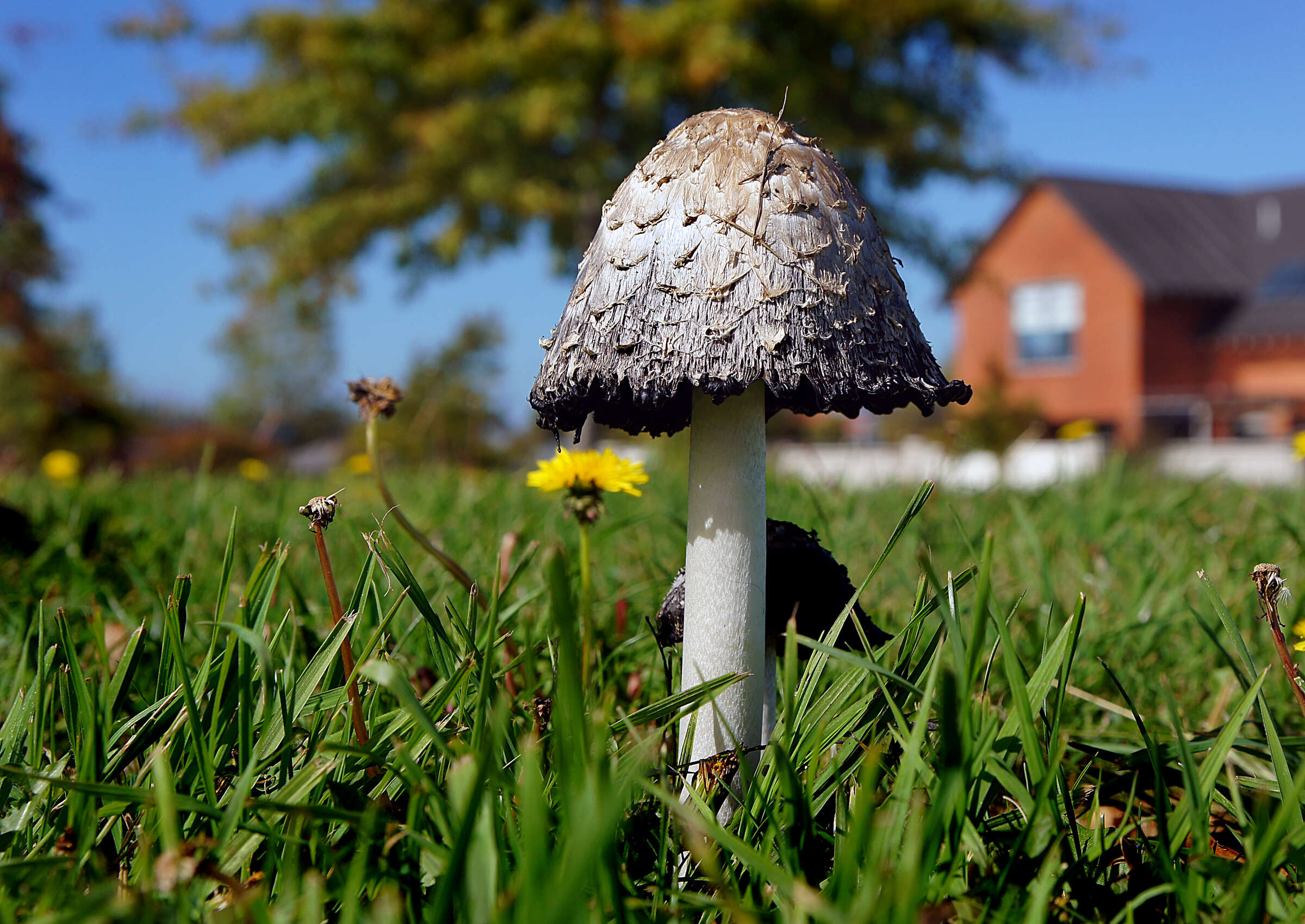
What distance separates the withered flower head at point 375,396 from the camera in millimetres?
1815

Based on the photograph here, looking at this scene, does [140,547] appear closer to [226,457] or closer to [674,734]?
[674,734]

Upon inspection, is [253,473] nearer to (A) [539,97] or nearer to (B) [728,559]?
(B) [728,559]

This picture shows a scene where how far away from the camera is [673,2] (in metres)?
16.2

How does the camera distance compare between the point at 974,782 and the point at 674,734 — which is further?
the point at 674,734

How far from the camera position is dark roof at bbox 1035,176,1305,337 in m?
22.8

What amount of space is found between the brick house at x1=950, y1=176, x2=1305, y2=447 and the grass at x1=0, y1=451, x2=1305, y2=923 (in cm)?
2049

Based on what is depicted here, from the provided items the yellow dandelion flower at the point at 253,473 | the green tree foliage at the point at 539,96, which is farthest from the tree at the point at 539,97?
the yellow dandelion flower at the point at 253,473

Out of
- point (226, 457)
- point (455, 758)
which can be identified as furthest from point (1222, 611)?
point (226, 457)

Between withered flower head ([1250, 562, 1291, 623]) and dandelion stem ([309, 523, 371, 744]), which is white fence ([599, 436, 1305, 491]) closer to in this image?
dandelion stem ([309, 523, 371, 744])

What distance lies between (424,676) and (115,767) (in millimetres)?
700

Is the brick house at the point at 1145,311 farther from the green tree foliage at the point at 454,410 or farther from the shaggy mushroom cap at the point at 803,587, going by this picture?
the shaggy mushroom cap at the point at 803,587

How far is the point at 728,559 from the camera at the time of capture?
1393 mm

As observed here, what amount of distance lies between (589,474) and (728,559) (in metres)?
0.25

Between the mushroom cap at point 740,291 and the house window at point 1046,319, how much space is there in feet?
81.6
